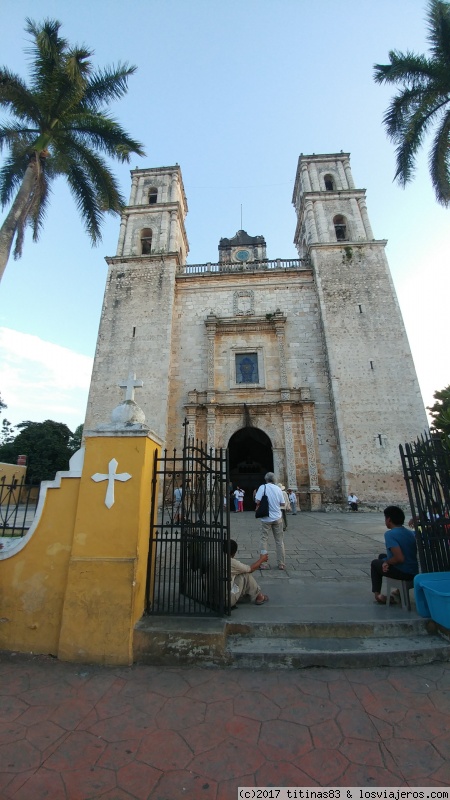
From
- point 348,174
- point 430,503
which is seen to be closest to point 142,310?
point 348,174

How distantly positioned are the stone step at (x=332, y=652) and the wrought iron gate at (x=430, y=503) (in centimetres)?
83

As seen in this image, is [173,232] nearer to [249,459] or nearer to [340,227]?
[340,227]

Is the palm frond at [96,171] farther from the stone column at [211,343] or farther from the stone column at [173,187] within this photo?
the stone column at [173,187]

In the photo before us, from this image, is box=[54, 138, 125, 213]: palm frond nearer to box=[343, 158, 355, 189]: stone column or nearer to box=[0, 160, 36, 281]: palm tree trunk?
box=[0, 160, 36, 281]: palm tree trunk

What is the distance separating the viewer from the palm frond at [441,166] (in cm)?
986

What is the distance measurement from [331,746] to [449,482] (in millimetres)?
2935

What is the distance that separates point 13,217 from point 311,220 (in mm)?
16349

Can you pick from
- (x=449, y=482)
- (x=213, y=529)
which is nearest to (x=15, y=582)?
(x=213, y=529)

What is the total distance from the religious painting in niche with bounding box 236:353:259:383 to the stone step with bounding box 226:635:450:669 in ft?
46.6

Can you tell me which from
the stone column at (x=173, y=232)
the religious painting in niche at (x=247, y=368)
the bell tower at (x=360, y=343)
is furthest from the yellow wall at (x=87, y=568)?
the stone column at (x=173, y=232)

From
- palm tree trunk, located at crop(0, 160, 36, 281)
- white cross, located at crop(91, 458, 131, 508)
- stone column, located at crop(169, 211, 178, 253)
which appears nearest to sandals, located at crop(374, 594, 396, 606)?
white cross, located at crop(91, 458, 131, 508)

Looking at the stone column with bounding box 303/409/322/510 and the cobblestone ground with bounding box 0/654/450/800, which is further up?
the stone column with bounding box 303/409/322/510

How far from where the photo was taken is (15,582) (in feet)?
10.7

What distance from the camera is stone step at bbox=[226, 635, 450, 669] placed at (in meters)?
2.79
